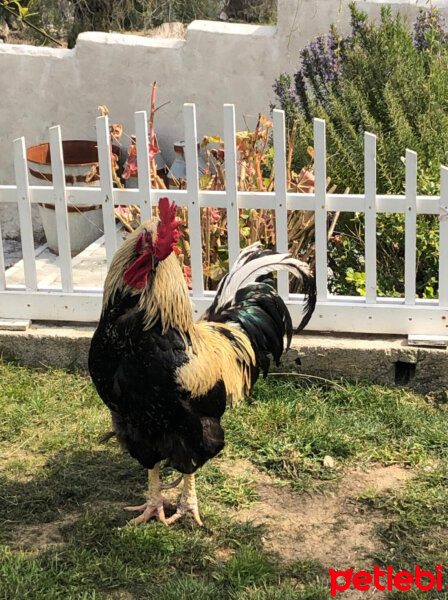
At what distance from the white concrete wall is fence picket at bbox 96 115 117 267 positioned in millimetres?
2782

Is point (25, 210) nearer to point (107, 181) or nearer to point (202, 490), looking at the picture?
point (107, 181)

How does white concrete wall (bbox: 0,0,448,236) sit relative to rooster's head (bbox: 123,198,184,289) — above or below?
above

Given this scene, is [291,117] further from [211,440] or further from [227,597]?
[227,597]

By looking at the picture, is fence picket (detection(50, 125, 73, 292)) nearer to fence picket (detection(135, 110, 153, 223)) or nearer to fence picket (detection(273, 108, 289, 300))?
fence picket (detection(135, 110, 153, 223))

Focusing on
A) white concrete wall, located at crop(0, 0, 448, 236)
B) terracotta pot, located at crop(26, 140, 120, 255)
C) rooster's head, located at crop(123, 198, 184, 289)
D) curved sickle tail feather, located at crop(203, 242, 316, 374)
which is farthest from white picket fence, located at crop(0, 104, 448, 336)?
white concrete wall, located at crop(0, 0, 448, 236)

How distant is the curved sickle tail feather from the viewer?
172 inches

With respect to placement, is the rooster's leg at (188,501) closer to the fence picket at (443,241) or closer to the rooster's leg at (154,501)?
the rooster's leg at (154,501)

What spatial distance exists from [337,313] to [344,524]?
157 centimetres

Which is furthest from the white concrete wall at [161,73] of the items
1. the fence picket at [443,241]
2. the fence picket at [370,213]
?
the fence picket at [443,241]

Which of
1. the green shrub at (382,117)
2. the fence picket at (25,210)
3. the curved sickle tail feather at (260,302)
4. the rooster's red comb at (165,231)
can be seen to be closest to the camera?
the rooster's red comb at (165,231)

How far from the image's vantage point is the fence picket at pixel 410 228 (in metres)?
4.81

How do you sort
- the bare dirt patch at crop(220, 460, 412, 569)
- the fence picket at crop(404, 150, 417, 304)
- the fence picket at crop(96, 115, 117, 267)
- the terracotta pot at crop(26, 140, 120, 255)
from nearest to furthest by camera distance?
1. the bare dirt patch at crop(220, 460, 412, 569)
2. the fence picket at crop(404, 150, 417, 304)
3. the fence picket at crop(96, 115, 117, 267)
4. the terracotta pot at crop(26, 140, 120, 255)

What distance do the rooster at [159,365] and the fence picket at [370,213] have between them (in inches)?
50.8

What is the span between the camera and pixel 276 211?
5113 mm
